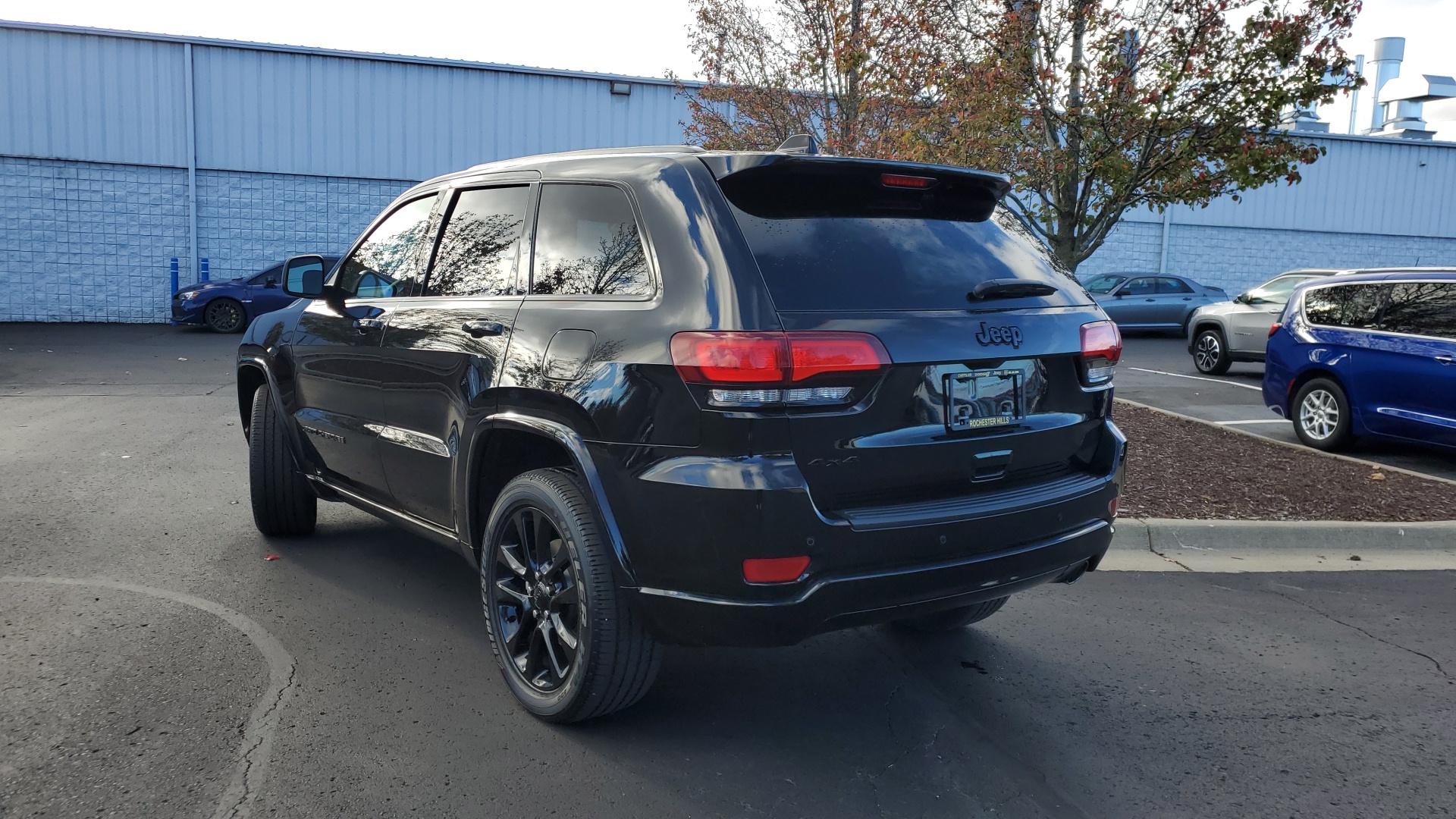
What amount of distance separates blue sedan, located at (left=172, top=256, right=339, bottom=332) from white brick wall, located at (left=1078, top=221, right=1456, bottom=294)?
1919 cm

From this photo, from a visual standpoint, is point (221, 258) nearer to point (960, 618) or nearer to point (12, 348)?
point (12, 348)

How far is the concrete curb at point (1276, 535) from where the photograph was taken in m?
6.04

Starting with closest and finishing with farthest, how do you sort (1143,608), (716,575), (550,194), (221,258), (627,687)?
(716,575), (627,687), (550,194), (1143,608), (221,258)

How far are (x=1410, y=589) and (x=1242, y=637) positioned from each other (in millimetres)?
1598

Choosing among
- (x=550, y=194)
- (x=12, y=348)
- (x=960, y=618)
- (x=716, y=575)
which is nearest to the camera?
(x=716, y=575)

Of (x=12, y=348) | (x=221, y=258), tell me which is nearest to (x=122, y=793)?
(x=12, y=348)

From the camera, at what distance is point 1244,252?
28.5 meters

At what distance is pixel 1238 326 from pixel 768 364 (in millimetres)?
13992

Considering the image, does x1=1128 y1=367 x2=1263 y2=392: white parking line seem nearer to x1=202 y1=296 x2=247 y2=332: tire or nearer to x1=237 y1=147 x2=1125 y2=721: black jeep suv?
x1=237 y1=147 x2=1125 y2=721: black jeep suv

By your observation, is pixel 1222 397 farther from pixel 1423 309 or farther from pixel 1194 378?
pixel 1423 309

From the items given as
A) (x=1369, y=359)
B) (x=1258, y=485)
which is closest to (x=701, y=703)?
(x=1258, y=485)

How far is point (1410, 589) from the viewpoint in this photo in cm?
544

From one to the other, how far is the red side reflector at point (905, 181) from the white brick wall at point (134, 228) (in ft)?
71.4

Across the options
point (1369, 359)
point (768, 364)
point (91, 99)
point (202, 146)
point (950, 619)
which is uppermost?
point (91, 99)
